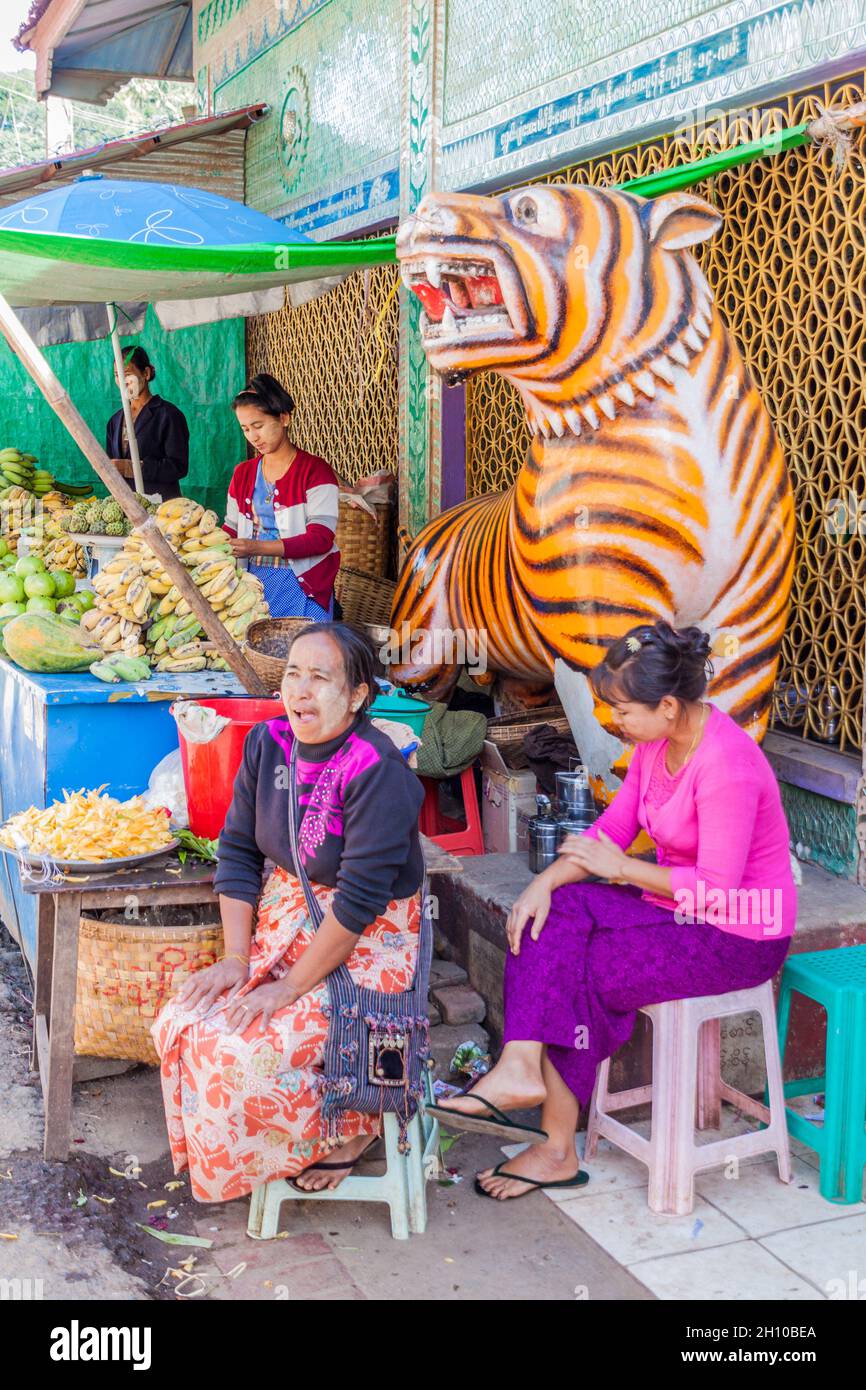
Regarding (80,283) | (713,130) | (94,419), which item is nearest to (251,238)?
(80,283)

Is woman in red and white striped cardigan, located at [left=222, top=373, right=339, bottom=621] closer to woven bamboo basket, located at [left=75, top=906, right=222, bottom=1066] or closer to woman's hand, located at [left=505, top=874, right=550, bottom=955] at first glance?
woven bamboo basket, located at [left=75, top=906, right=222, bottom=1066]

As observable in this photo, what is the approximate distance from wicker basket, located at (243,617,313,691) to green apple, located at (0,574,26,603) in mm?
1123

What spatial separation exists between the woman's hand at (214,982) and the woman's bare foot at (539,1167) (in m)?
0.83

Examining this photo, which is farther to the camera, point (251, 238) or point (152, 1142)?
point (251, 238)

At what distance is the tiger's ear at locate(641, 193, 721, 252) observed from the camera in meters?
3.89

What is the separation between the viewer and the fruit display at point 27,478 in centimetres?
873

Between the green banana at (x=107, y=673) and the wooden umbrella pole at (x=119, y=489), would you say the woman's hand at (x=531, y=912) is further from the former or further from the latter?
the green banana at (x=107, y=673)

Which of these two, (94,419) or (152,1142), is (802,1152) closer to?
(152,1142)

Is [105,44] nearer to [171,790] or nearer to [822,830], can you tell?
[171,790]

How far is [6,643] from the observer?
4.49m

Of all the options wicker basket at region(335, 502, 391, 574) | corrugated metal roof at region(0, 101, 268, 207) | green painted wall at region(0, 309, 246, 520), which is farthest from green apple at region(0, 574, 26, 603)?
green painted wall at region(0, 309, 246, 520)

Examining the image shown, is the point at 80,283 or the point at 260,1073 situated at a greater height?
the point at 80,283

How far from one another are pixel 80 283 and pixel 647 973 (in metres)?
3.70

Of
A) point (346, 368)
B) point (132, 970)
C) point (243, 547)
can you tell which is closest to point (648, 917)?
point (132, 970)
